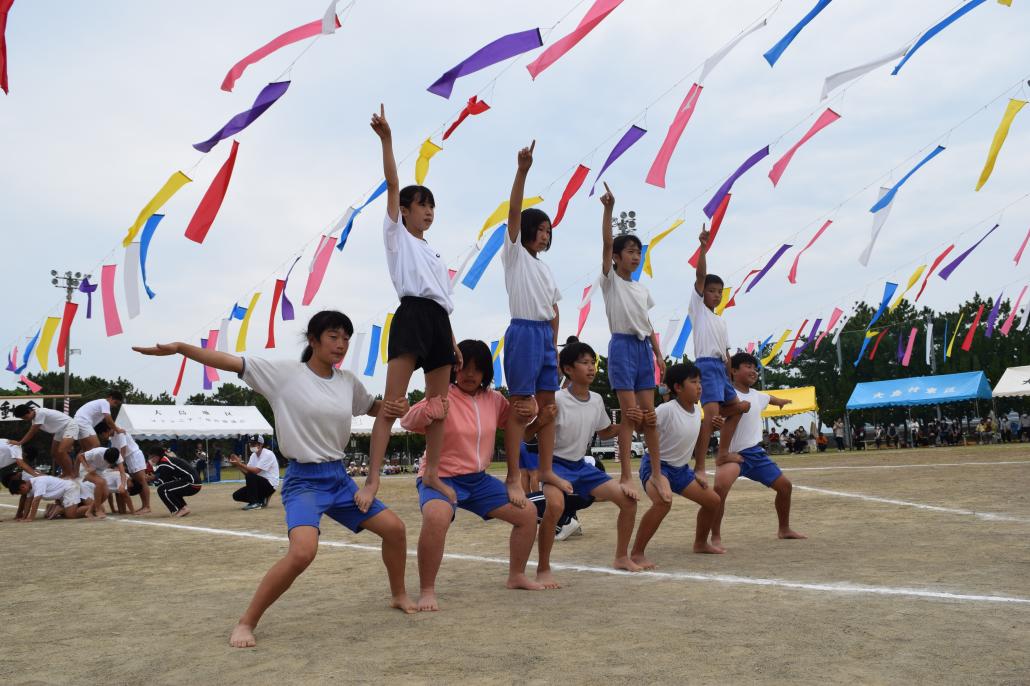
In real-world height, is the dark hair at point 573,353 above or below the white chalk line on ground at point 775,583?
above

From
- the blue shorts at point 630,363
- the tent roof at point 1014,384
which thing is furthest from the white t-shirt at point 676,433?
the tent roof at point 1014,384

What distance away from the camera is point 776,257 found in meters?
16.1

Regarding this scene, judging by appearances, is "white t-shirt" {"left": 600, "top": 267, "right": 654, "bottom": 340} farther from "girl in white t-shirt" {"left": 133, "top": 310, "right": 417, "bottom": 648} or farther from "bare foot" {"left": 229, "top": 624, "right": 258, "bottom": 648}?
"bare foot" {"left": 229, "top": 624, "right": 258, "bottom": 648}

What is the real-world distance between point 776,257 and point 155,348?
549 inches

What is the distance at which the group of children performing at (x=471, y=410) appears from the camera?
4.31m

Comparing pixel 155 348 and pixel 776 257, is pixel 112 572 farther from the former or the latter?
pixel 776 257

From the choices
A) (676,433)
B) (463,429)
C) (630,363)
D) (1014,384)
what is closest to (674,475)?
(676,433)

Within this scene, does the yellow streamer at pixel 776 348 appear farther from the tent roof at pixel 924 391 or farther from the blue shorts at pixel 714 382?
the blue shorts at pixel 714 382

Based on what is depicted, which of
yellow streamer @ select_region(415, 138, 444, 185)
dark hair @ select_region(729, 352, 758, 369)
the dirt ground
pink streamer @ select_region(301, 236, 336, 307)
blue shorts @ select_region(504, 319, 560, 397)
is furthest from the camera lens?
pink streamer @ select_region(301, 236, 336, 307)

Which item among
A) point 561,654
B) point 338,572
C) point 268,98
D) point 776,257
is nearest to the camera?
point 561,654

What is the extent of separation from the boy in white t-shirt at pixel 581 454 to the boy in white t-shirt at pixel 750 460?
1352 mm

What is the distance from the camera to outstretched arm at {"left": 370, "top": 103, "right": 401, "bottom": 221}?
4.72 m

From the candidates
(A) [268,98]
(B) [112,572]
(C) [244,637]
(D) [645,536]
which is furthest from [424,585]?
(A) [268,98]

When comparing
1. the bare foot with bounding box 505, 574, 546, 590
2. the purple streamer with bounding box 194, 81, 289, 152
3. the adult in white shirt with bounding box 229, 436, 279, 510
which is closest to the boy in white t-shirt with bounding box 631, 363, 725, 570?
the bare foot with bounding box 505, 574, 546, 590
